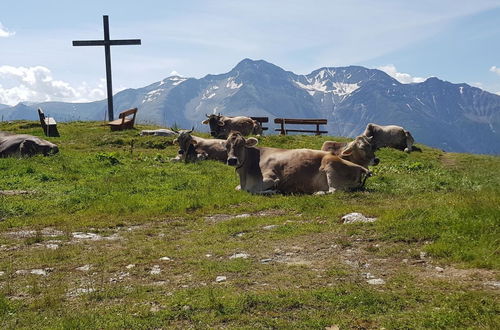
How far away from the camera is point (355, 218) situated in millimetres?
11031

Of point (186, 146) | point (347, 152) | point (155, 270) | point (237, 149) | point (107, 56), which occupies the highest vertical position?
point (107, 56)

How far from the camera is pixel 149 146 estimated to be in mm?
28844

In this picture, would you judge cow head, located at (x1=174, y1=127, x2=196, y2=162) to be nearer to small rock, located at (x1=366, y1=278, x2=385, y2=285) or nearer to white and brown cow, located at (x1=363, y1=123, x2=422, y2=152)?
white and brown cow, located at (x1=363, y1=123, x2=422, y2=152)

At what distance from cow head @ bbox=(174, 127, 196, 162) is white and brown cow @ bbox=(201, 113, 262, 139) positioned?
708 centimetres

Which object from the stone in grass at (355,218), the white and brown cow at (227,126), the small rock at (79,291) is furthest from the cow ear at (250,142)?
the white and brown cow at (227,126)

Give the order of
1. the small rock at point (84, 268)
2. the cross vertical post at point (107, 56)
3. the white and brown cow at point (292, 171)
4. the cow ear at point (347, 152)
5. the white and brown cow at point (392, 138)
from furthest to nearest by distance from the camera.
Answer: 1. the cross vertical post at point (107, 56)
2. the white and brown cow at point (392, 138)
3. the cow ear at point (347, 152)
4. the white and brown cow at point (292, 171)
5. the small rock at point (84, 268)

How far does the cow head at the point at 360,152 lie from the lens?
1823 cm

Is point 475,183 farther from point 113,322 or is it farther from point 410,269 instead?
point 113,322

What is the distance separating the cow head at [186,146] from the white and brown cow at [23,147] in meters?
6.05

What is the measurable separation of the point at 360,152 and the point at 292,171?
325cm

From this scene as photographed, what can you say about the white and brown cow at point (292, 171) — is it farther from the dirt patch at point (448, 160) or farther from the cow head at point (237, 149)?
the dirt patch at point (448, 160)

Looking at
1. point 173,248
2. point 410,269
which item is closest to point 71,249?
point 173,248

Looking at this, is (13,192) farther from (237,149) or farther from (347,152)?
(347,152)

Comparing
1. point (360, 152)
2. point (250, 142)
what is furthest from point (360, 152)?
point (250, 142)
